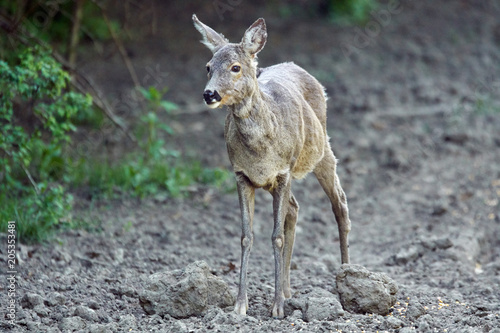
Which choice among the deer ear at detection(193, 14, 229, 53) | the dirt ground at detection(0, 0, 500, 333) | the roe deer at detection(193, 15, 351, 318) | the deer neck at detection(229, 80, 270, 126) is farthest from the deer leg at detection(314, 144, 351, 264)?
the deer ear at detection(193, 14, 229, 53)

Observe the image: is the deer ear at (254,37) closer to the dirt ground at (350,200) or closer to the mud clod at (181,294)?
the mud clod at (181,294)

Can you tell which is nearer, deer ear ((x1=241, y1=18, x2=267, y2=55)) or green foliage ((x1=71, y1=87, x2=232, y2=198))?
deer ear ((x1=241, y1=18, x2=267, y2=55))

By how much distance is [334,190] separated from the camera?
22.2ft

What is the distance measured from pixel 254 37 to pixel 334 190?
1.80 metres

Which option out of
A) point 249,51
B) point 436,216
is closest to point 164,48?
point 436,216

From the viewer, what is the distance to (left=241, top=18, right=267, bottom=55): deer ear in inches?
223

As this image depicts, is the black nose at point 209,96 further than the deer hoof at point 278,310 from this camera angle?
No

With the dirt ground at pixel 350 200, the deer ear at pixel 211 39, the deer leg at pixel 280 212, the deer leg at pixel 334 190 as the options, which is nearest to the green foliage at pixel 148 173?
the dirt ground at pixel 350 200

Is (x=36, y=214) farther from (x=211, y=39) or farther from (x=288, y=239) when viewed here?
(x=211, y=39)

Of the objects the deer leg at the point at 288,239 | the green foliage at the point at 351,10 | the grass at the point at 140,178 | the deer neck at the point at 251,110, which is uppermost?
the green foliage at the point at 351,10

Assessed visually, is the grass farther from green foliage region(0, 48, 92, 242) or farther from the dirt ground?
green foliage region(0, 48, 92, 242)

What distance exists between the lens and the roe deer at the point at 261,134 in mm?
5566

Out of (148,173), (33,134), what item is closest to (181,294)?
(33,134)

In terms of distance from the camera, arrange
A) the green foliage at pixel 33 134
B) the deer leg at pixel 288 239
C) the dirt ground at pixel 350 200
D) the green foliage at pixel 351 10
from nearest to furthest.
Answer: the dirt ground at pixel 350 200, the deer leg at pixel 288 239, the green foliage at pixel 33 134, the green foliage at pixel 351 10
